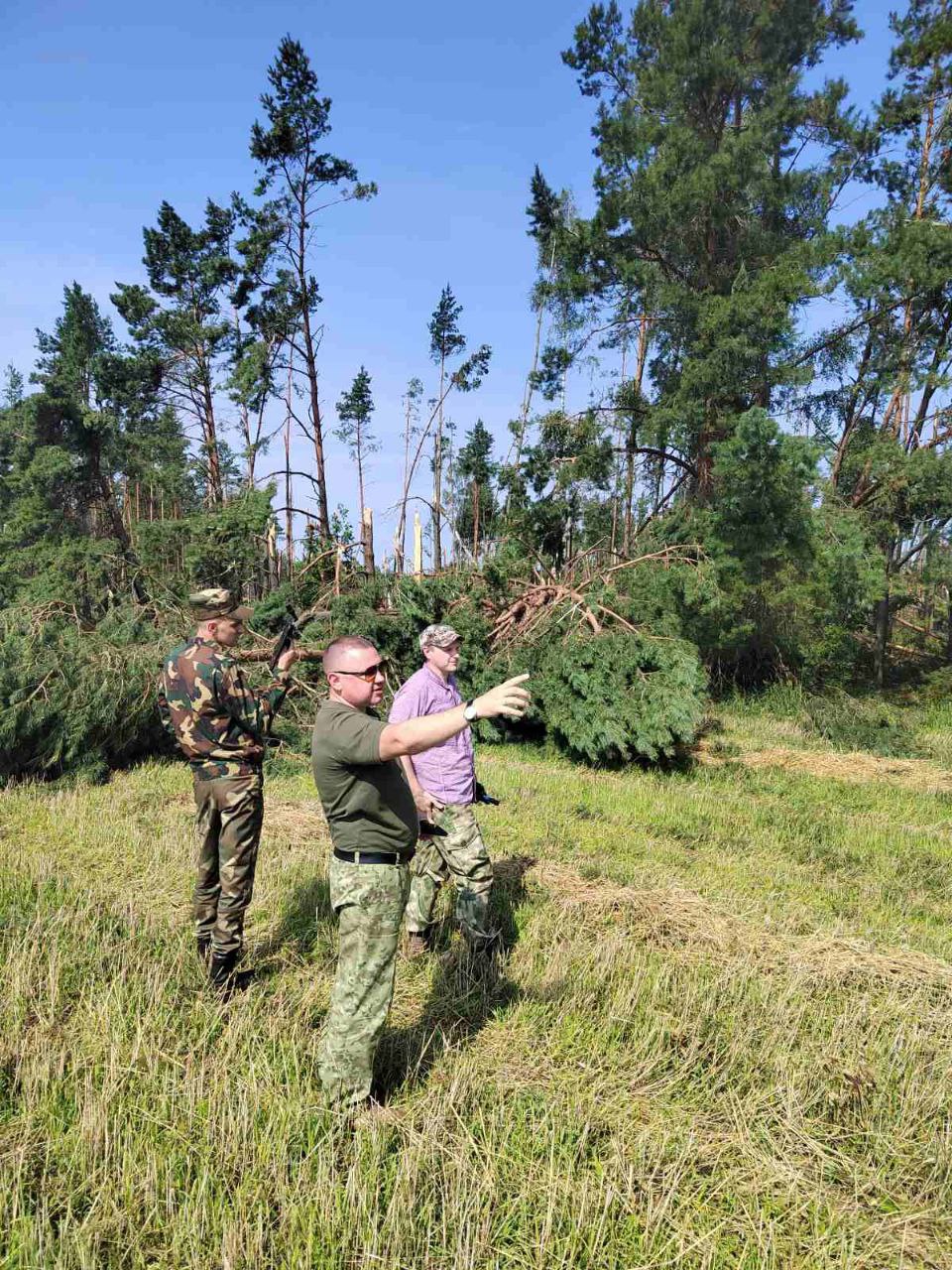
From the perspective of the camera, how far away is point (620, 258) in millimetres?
17312

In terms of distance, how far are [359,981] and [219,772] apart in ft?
5.74

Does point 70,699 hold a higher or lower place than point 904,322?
lower

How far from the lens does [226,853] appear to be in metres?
4.16

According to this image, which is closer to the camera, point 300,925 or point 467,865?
point 467,865

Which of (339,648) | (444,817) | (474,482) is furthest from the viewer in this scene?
(474,482)

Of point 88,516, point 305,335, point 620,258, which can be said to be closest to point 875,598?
point 620,258

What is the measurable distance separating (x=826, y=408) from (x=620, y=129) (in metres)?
9.79

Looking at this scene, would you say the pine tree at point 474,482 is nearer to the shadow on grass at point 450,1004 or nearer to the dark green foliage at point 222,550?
the dark green foliage at point 222,550

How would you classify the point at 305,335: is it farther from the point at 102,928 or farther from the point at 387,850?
the point at 387,850

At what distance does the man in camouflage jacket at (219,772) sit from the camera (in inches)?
161

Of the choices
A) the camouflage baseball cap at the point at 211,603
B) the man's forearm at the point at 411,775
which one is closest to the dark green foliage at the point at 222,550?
the camouflage baseball cap at the point at 211,603

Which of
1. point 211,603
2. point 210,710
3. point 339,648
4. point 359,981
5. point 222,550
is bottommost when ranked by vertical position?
point 359,981

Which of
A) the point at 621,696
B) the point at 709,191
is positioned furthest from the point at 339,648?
the point at 709,191

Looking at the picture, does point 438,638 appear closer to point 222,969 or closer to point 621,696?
point 222,969
